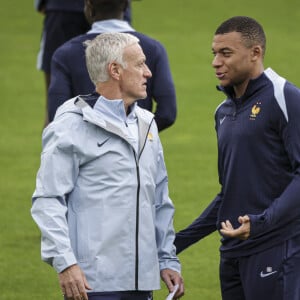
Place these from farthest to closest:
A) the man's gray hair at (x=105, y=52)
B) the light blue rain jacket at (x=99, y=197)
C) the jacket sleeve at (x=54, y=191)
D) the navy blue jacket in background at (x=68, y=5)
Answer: the navy blue jacket in background at (x=68, y=5), the man's gray hair at (x=105, y=52), the light blue rain jacket at (x=99, y=197), the jacket sleeve at (x=54, y=191)

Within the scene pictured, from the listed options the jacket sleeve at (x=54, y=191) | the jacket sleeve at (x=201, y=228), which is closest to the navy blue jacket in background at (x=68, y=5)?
the jacket sleeve at (x=201, y=228)

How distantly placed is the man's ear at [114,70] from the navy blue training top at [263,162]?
594mm

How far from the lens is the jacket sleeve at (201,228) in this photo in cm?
666

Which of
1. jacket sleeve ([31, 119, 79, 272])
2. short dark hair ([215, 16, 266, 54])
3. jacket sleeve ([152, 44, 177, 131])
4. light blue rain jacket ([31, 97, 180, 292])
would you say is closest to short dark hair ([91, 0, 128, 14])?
jacket sleeve ([152, 44, 177, 131])

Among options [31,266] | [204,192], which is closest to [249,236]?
[31,266]

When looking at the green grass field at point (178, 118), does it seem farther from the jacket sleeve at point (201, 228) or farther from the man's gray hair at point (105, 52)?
the man's gray hair at point (105, 52)

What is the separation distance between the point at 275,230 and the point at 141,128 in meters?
0.83

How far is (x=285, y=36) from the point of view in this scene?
69.7 feet

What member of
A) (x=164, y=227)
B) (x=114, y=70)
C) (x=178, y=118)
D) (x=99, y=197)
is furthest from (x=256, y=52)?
(x=178, y=118)

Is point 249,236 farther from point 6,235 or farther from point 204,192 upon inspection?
point 204,192

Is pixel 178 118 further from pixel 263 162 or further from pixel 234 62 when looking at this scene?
pixel 263 162

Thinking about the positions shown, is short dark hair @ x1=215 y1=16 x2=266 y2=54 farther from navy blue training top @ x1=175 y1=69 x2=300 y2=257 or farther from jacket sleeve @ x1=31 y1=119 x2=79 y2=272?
jacket sleeve @ x1=31 y1=119 x2=79 y2=272

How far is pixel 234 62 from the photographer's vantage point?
6.30m

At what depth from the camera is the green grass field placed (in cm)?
984
